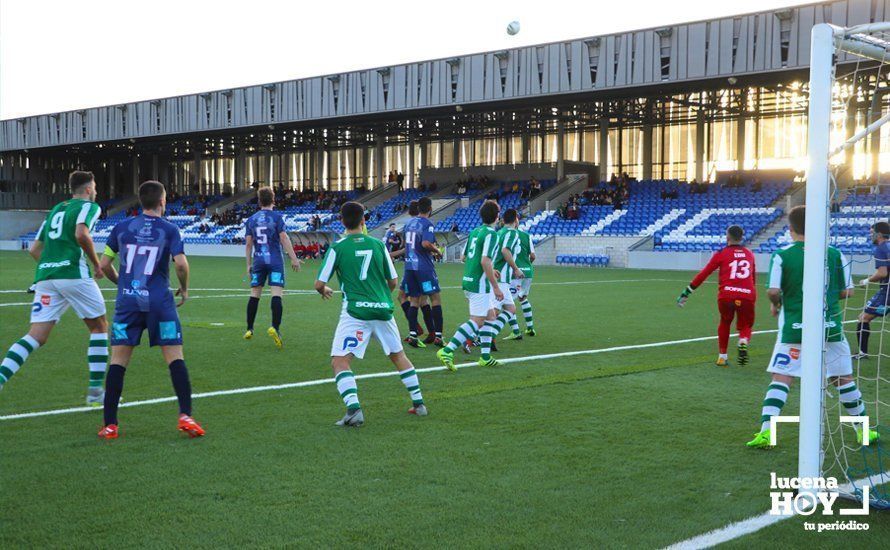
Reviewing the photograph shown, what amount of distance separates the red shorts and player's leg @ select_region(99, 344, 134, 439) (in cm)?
640

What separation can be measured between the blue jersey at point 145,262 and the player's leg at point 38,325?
1.26m

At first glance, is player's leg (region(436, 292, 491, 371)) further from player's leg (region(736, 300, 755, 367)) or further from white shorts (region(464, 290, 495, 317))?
player's leg (region(736, 300, 755, 367))

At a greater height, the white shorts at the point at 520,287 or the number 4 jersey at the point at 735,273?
the number 4 jersey at the point at 735,273

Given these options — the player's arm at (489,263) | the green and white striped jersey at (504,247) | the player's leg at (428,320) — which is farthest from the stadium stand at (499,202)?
the player's arm at (489,263)

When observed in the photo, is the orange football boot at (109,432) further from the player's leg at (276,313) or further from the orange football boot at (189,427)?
the player's leg at (276,313)

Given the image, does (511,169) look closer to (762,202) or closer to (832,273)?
(762,202)

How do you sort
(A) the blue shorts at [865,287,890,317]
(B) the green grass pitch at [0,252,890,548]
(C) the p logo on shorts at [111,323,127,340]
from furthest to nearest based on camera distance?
(A) the blue shorts at [865,287,890,317], (C) the p logo on shorts at [111,323,127,340], (B) the green grass pitch at [0,252,890,548]

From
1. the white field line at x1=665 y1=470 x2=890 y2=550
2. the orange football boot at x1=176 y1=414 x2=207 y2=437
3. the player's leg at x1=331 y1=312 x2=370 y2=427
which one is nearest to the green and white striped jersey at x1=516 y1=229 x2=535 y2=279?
the player's leg at x1=331 y1=312 x2=370 y2=427

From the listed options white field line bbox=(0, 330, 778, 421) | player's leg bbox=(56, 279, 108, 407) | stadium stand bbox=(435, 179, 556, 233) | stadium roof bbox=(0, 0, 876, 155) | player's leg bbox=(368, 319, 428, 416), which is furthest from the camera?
stadium stand bbox=(435, 179, 556, 233)

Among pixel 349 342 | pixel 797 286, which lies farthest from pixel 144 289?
pixel 797 286

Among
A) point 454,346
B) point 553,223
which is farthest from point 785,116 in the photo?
point 454,346

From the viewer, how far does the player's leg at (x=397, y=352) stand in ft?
22.3

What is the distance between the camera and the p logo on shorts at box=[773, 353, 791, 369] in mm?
5850

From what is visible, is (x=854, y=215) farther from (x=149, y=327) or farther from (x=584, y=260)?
(x=584, y=260)
